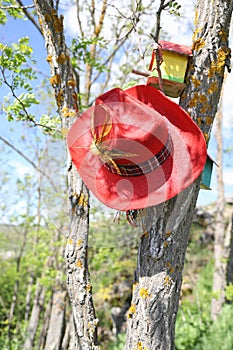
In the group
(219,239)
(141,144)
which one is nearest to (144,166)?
(141,144)

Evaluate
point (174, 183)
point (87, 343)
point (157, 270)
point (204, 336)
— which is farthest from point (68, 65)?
point (204, 336)

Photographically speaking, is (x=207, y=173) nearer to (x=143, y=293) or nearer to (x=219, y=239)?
(x=143, y=293)

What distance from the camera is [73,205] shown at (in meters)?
1.58

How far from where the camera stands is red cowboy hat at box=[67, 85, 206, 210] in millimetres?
1163

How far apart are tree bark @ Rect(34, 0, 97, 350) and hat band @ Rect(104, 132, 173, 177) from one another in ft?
1.09

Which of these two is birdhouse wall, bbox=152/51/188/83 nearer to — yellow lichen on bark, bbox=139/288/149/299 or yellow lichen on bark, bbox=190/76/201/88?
yellow lichen on bark, bbox=190/76/201/88

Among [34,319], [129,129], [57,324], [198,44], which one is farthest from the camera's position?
[34,319]

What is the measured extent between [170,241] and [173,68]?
616 millimetres

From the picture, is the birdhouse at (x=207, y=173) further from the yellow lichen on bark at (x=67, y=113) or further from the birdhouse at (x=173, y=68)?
the yellow lichen on bark at (x=67, y=113)

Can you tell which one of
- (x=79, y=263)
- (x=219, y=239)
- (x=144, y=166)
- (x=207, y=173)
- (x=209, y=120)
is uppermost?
(x=209, y=120)

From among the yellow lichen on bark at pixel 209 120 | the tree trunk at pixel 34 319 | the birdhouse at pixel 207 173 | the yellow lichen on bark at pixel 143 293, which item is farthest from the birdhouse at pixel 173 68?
the tree trunk at pixel 34 319

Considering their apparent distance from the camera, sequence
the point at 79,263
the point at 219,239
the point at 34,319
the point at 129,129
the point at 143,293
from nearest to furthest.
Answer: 1. the point at 129,129
2. the point at 143,293
3. the point at 79,263
4. the point at 34,319
5. the point at 219,239

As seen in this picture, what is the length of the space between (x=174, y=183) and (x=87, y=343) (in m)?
0.73

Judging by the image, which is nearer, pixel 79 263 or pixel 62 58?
pixel 79 263
